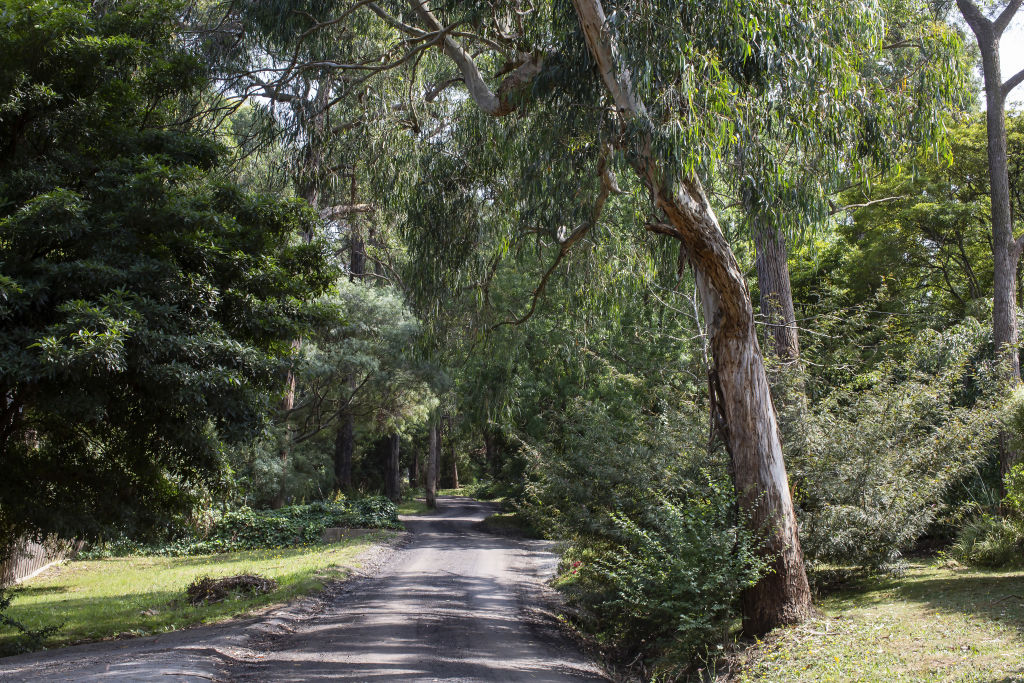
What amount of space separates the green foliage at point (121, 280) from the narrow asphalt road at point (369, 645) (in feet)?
6.20

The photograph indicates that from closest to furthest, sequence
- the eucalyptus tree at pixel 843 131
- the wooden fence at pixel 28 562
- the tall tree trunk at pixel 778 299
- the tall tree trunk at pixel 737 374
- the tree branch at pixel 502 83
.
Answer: the tall tree trunk at pixel 737 374 → the eucalyptus tree at pixel 843 131 → the tree branch at pixel 502 83 → the tall tree trunk at pixel 778 299 → the wooden fence at pixel 28 562

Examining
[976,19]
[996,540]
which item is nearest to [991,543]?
[996,540]

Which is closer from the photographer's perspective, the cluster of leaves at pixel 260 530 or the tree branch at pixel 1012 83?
the tree branch at pixel 1012 83

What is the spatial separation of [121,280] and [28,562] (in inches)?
464

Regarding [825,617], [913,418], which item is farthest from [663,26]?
[825,617]

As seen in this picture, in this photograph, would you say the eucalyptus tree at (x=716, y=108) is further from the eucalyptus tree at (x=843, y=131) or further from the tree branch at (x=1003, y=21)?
the tree branch at (x=1003, y=21)

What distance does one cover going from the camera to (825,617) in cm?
779

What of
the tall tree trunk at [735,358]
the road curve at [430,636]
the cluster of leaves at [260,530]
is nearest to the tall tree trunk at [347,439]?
the cluster of leaves at [260,530]

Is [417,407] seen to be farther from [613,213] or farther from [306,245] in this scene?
[306,245]

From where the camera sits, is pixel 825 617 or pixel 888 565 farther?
pixel 888 565

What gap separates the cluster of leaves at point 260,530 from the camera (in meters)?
20.7

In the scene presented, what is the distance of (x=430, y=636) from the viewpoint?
876 centimetres

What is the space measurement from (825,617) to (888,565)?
1699 mm

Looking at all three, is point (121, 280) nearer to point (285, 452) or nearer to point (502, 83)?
point (502, 83)
